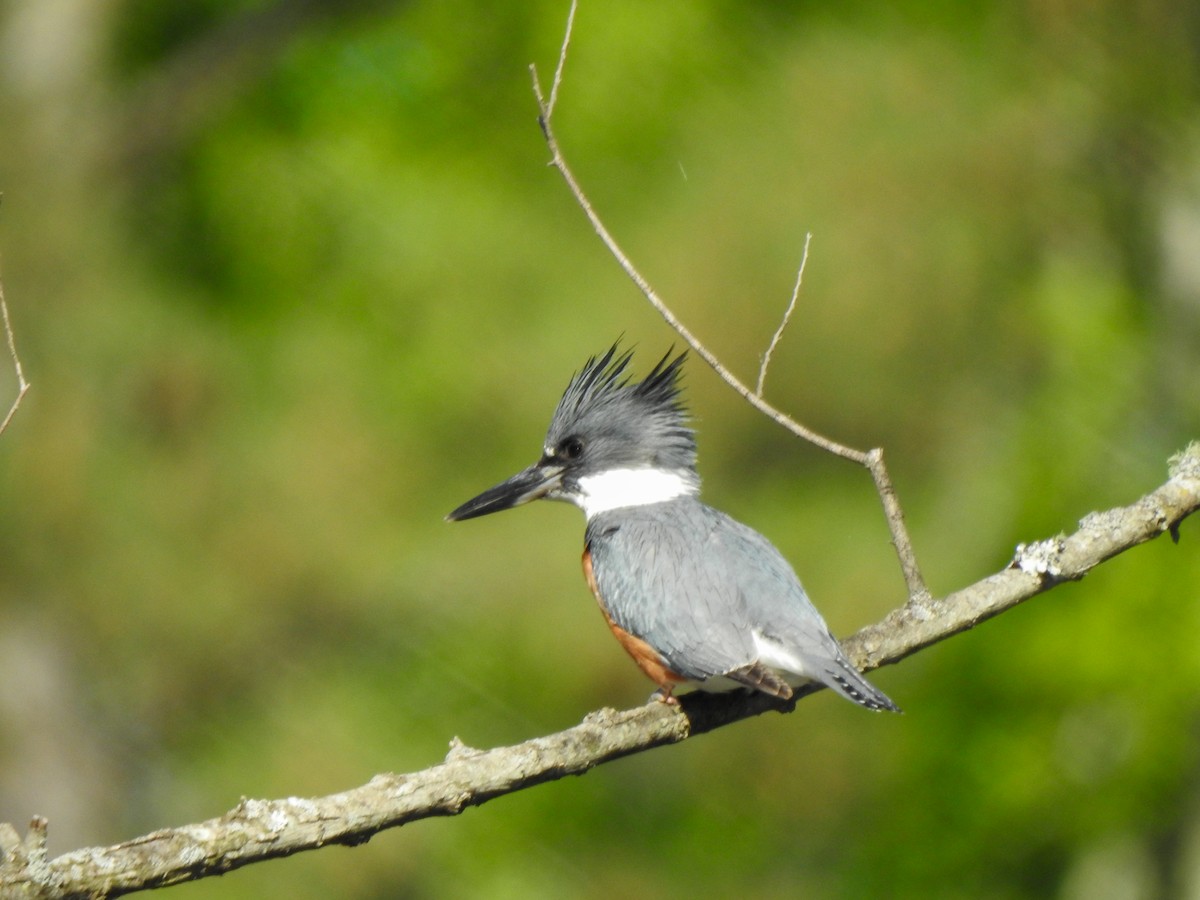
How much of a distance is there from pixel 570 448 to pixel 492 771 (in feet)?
4.67

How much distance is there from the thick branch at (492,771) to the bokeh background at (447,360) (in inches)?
141

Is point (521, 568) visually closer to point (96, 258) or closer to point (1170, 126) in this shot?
point (96, 258)

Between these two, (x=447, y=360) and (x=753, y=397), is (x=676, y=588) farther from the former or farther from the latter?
(x=447, y=360)

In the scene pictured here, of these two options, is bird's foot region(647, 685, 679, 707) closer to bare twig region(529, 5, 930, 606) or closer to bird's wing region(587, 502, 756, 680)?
bird's wing region(587, 502, 756, 680)

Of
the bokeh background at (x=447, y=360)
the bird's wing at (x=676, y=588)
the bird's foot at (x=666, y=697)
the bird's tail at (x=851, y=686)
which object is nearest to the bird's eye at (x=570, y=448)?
the bird's wing at (x=676, y=588)

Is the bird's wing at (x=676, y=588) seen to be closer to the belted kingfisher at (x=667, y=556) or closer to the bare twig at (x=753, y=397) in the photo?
the belted kingfisher at (x=667, y=556)

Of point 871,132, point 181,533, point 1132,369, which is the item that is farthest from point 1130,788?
point 181,533

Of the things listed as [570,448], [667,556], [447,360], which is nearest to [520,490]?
[570,448]

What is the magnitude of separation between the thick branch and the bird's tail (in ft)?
0.43

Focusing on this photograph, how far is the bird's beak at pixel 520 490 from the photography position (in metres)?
3.60

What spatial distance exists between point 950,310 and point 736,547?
4.63m

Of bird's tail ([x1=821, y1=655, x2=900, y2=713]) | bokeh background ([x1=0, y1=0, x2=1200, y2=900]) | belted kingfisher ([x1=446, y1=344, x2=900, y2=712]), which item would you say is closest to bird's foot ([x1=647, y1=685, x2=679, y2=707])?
belted kingfisher ([x1=446, y1=344, x2=900, y2=712])

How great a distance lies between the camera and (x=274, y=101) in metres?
6.89

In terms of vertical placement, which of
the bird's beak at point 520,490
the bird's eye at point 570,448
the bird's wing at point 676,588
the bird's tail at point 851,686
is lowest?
the bird's tail at point 851,686
